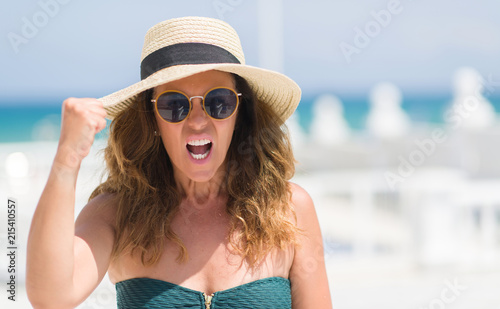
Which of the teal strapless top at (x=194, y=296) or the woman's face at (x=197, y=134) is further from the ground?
the woman's face at (x=197, y=134)

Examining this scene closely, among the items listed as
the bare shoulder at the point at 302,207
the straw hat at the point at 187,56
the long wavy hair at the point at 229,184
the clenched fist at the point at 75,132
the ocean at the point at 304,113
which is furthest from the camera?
the ocean at the point at 304,113

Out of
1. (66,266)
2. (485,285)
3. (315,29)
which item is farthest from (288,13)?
(66,266)

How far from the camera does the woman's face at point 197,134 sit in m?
1.88

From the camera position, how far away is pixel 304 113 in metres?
45.6

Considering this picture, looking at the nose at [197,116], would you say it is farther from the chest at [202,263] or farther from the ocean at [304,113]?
the ocean at [304,113]

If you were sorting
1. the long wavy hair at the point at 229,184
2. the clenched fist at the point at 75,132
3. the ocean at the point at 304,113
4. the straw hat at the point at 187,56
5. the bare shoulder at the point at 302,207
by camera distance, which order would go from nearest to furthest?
the clenched fist at the point at 75,132 → the straw hat at the point at 187,56 → the long wavy hair at the point at 229,184 → the bare shoulder at the point at 302,207 → the ocean at the point at 304,113

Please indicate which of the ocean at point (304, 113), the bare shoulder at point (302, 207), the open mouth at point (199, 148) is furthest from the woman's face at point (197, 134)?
the ocean at point (304, 113)

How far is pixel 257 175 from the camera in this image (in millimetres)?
2148

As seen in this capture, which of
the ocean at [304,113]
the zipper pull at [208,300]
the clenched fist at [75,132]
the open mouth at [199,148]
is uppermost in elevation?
the ocean at [304,113]

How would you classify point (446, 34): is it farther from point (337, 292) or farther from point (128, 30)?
point (337, 292)

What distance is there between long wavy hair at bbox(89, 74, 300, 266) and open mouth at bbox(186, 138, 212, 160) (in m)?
0.22

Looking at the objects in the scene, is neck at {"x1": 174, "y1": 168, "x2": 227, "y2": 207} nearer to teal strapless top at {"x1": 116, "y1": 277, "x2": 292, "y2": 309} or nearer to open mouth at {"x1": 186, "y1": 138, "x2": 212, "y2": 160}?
open mouth at {"x1": 186, "y1": 138, "x2": 212, "y2": 160}

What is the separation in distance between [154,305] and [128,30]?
180 ft

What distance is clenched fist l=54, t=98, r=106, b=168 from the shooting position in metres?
1.48
